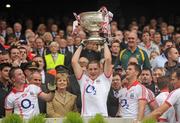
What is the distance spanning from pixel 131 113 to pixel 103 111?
21.4 inches

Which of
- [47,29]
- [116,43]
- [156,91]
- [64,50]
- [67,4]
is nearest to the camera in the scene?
[156,91]

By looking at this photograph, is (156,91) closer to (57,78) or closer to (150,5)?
(57,78)

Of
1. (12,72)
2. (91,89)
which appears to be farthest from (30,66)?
(91,89)

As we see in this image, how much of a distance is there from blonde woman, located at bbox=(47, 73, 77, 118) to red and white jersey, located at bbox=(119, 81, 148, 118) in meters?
0.82

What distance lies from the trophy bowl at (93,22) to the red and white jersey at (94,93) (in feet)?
2.15

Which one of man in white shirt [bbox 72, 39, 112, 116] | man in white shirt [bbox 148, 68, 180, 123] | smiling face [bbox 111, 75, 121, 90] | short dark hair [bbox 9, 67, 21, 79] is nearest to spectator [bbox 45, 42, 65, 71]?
smiling face [bbox 111, 75, 121, 90]

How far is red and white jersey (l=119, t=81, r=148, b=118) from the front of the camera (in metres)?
11.7

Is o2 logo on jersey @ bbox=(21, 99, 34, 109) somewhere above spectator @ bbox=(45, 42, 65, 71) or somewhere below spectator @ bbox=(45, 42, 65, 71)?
below

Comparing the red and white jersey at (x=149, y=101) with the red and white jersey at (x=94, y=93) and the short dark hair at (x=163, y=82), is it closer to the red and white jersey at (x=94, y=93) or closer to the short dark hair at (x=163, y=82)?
the short dark hair at (x=163, y=82)

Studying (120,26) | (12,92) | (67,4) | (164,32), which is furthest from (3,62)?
(67,4)

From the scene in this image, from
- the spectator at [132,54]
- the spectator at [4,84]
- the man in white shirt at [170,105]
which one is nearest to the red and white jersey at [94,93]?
the spectator at [4,84]

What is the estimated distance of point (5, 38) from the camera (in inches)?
719

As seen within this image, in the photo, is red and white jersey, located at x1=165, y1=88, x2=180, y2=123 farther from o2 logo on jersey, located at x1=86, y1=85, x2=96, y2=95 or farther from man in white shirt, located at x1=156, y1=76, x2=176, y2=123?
o2 logo on jersey, located at x1=86, y1=85, x2=96, y2=95

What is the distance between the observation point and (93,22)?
11.4 metres
